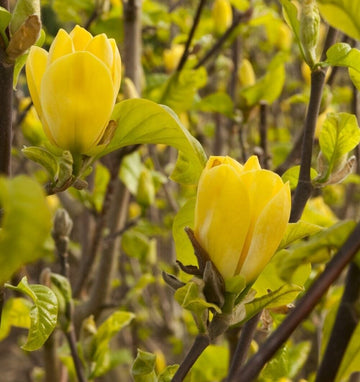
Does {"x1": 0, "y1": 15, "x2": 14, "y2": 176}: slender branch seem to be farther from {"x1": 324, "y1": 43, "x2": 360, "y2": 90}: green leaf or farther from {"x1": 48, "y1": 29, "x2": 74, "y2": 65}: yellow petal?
{"x1": 324, "y1": 43, "x2": 360, "y2": 90}: green leaf

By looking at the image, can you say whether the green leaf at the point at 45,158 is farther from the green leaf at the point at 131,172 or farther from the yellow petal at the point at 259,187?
the green leaf at the point at 131,172

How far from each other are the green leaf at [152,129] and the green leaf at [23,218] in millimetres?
241

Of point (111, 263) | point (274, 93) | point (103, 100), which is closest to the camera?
point (103, 100)

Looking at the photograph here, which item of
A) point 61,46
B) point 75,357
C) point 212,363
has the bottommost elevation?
point 212,363

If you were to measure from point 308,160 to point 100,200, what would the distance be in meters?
0.85

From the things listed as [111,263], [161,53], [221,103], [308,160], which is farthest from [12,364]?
[308,160]

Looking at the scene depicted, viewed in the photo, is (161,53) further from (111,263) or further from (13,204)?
(13,204)

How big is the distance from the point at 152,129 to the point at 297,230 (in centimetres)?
15

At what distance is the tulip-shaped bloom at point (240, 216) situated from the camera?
1.40ft

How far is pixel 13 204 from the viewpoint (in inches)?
10.1

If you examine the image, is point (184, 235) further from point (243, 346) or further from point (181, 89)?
point (181, 89)

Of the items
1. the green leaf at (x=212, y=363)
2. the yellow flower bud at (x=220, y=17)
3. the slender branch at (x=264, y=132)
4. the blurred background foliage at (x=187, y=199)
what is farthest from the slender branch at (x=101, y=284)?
the yellow flower bud at (x=220, y=17)

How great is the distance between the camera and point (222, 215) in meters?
0.43

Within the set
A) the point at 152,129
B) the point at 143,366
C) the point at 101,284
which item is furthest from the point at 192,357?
the point at 101,284
